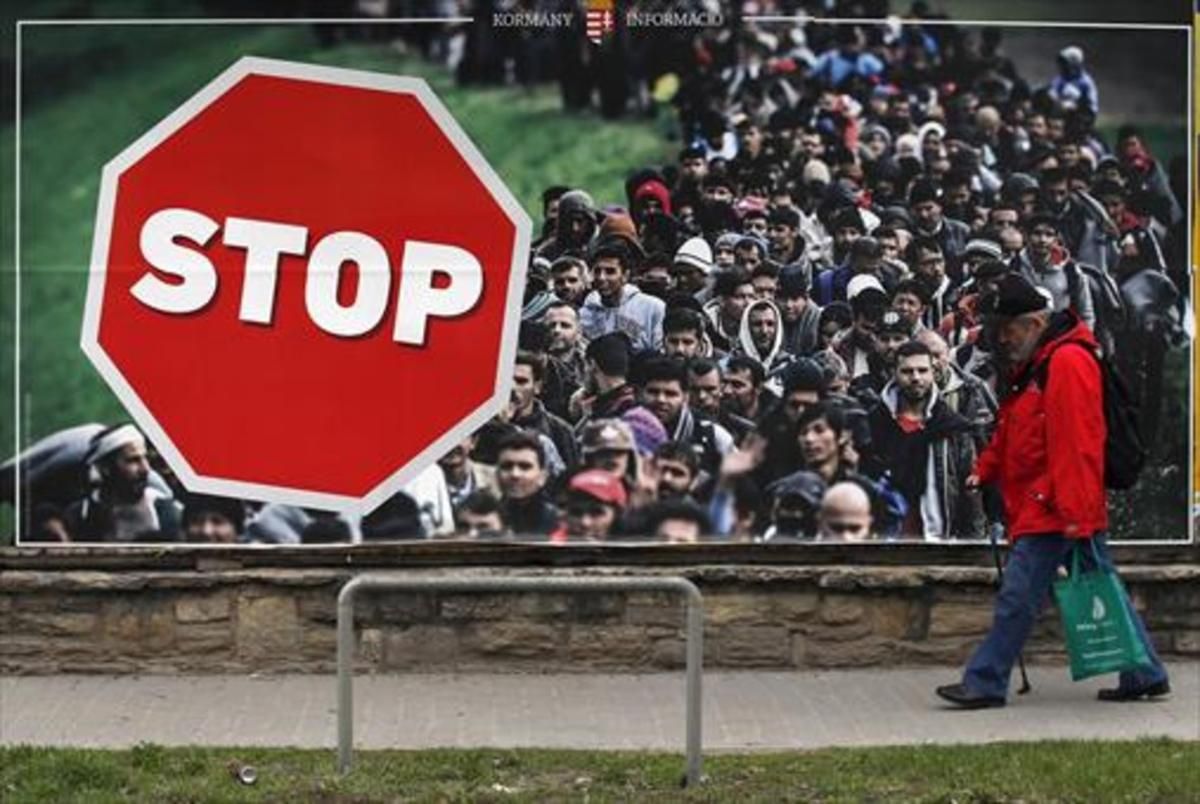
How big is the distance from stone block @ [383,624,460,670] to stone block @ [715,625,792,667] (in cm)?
123

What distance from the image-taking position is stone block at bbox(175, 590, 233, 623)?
33.8ft

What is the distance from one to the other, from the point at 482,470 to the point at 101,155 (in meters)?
2.26

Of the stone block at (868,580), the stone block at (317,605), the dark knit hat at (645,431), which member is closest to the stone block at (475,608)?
the stone block at (317,605)

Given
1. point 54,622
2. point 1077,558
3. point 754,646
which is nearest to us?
point 1077,558

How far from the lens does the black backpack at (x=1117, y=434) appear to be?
9531mm

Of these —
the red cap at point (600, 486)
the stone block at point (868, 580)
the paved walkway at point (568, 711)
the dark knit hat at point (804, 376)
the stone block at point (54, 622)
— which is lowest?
the paved walkway at point (568, 711)

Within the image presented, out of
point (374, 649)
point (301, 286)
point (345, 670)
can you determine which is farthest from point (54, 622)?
point (345, 670)

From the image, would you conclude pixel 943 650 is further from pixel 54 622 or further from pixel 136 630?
pixel 54 622

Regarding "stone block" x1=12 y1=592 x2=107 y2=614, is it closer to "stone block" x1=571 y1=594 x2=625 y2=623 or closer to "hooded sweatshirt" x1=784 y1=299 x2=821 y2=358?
"stone block" x1=571 y1=594 x2=625 y2=623

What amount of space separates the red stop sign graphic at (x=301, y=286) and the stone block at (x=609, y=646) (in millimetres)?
1074

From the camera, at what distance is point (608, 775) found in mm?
8172

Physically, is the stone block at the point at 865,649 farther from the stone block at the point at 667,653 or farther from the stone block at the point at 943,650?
the stone block at the point at 667,653

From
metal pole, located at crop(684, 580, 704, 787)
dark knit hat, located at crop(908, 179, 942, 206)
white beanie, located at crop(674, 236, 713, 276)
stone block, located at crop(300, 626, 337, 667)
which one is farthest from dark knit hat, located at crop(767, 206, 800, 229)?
metal pole, located at crop(684, 580, 704, 787)

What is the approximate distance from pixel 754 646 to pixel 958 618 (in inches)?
37.5
